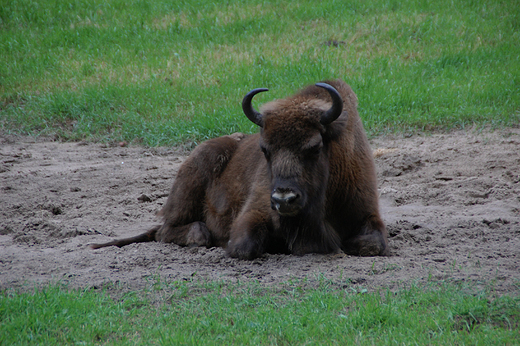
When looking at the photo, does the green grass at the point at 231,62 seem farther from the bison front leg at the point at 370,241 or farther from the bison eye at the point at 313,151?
the bison eye at the point at 313,151

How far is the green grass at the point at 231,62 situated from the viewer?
10094 mm

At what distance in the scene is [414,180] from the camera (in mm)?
7578

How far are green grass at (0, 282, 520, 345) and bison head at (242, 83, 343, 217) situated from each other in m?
0.88

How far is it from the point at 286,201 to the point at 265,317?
1.19 metres

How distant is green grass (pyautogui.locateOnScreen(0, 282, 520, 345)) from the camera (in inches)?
130

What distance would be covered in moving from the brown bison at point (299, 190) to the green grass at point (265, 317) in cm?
105

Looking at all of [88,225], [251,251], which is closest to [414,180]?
[251,251]

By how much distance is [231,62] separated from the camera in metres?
12.5

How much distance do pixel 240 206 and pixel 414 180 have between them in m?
2.89

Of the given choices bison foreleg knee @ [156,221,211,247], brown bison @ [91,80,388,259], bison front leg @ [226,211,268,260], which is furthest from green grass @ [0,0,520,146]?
bison front leg @ [226,211,268,260]

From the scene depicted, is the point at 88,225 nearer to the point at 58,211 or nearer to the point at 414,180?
the point at 58,211

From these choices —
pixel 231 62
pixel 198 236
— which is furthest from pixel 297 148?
pixel 231 62

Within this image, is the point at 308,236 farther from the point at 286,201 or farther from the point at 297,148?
the point at 297,148

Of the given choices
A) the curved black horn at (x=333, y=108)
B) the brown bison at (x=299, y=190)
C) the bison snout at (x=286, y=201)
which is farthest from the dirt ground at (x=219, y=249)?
the curved black horn at (x=333, y=108)
